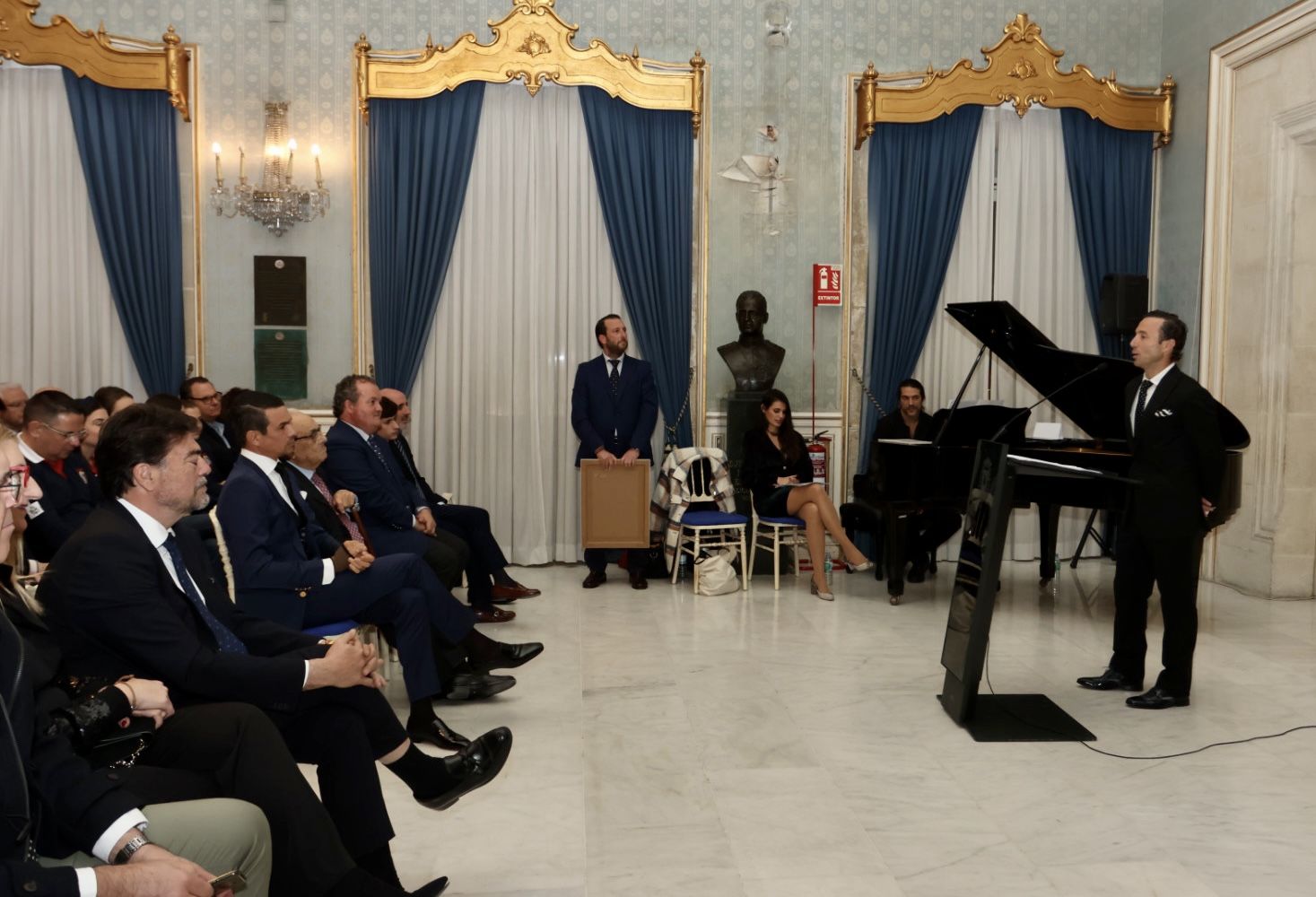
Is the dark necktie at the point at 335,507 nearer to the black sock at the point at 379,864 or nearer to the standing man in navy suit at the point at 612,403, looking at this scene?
the black sock at the point at 379,864

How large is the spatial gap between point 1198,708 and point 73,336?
7132mm

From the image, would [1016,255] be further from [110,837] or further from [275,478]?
[110,837]

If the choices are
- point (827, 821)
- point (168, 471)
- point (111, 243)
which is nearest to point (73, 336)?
point (111, 243)

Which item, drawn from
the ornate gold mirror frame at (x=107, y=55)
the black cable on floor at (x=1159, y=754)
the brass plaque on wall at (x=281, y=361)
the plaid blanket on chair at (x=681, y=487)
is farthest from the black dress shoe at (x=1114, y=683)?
the ornate gold mirror frame at (x=107, y=55)

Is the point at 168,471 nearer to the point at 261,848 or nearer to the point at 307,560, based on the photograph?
the point at 261,848

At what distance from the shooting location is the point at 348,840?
2809 millimetres

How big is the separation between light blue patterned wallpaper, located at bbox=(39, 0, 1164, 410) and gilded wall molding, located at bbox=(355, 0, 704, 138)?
4.6 inches

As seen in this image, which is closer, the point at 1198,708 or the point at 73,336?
the point at 1198,708

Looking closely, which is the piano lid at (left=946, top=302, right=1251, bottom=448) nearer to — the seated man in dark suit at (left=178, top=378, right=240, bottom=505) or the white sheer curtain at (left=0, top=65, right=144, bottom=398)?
the seated man in dark suit at (left=178, top=378, right=240, bottom=505)

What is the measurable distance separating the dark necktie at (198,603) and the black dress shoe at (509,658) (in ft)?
6.63

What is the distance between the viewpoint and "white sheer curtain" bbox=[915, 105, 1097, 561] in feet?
28.3

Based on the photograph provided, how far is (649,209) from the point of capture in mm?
8250

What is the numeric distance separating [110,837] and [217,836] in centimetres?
20

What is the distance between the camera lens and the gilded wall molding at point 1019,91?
8.38 meters
